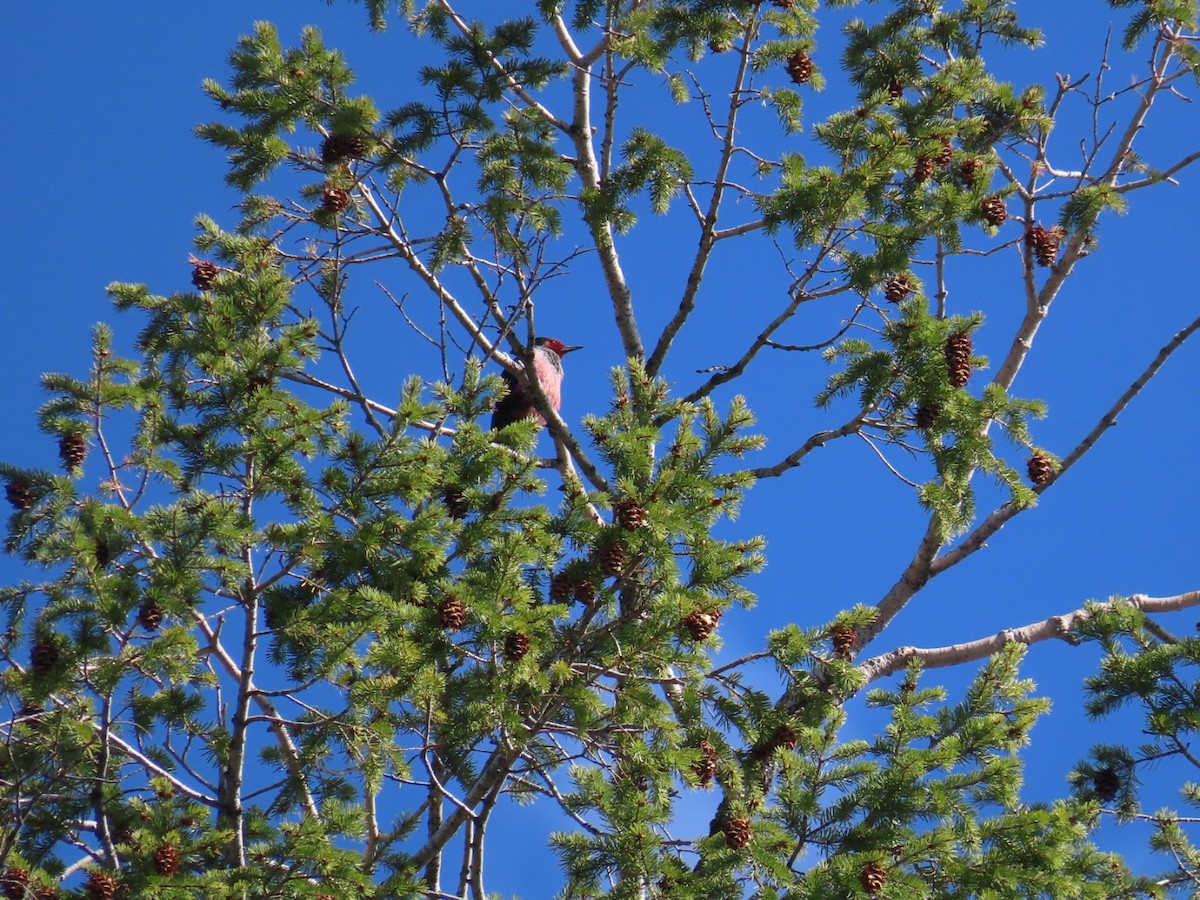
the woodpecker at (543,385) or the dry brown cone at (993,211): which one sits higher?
the woodpecker at (543,385)

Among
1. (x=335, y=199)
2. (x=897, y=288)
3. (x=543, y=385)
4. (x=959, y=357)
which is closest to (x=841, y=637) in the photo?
(x=959, y=357)

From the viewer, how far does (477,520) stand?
450cm

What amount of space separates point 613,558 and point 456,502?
0.63m

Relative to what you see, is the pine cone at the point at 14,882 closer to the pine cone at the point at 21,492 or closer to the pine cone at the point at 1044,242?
the pine cone at the point at 21,492

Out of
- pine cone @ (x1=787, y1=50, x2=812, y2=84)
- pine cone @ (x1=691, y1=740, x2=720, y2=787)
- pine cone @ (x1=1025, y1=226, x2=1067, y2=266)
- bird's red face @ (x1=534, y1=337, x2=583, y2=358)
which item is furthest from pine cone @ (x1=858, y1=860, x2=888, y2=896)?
bird's red face @ (x1=534, y1=337, x2=583, y2=358)

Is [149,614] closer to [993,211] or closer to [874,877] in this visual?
[874,877]

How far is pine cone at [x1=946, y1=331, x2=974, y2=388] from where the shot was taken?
5434 mm

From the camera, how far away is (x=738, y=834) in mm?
4484

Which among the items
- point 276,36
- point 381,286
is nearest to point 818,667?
point 381,286

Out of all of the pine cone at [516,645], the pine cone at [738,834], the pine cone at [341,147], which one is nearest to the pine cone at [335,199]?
the pine cone at [341,147]

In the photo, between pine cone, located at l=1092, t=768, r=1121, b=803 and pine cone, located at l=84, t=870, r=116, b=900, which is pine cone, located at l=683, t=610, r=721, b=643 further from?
pine cone, located at l=1092, t=768, r=1121, b=803

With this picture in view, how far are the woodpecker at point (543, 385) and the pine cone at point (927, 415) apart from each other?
2817 millimetres

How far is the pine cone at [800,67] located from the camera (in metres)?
6.18

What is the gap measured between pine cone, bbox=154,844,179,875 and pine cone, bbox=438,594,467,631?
119 centimetres
